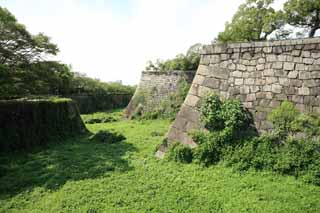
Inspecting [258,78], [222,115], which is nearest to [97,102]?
[222,115]

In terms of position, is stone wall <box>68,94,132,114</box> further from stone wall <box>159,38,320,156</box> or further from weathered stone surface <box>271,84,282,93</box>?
weathered stone surface <box>271,84,282,93</box>

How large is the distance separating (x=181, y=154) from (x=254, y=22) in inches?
473

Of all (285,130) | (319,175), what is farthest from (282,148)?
(319,175)

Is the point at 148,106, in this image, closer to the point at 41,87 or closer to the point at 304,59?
the point at 41,87

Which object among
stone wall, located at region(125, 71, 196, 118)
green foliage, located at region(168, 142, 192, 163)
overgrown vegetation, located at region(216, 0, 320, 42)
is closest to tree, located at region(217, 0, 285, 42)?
overgrown vegetation, located at region(216, 0, 320, 42)

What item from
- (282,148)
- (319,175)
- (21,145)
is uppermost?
(282,148)

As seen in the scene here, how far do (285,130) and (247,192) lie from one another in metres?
1.54

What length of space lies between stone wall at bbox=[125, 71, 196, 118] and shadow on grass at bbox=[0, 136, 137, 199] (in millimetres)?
6406

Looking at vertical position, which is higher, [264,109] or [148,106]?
[264,109]

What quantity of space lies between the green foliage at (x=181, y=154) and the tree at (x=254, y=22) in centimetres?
1122

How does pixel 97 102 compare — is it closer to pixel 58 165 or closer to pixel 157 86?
pixel 157 86

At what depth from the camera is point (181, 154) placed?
4305mm

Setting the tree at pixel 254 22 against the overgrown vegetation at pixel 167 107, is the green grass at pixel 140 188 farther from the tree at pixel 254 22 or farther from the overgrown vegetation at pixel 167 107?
the tree at pixel 254 22

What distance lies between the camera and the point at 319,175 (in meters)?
3.20
